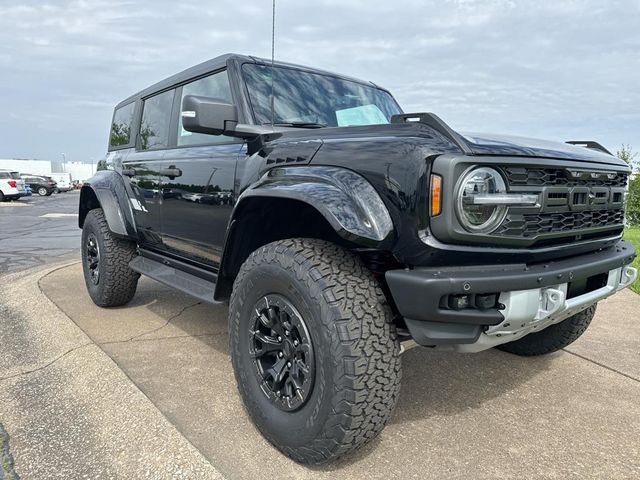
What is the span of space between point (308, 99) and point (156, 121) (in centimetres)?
158

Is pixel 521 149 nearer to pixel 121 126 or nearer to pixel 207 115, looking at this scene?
pixel 207 115

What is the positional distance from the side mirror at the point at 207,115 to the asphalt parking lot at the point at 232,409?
4.68ft

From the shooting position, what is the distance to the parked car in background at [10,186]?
24891 mm

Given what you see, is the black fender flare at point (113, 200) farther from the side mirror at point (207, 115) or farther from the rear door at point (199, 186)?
the side mirror at point (207, 115)

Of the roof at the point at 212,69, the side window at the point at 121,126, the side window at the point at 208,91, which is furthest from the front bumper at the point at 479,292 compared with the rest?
the side window at the point at 121,126

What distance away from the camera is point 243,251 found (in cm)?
261

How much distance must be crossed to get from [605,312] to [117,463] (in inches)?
168

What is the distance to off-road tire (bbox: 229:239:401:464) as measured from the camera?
184 centimetres

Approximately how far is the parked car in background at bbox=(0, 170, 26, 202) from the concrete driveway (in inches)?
994

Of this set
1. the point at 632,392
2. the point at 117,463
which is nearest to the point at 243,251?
the point at 117,463

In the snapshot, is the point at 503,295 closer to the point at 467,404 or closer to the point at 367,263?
the point at 367,263

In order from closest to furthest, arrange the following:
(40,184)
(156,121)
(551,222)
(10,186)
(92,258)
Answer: (551,222) < (156,121) < (92,258) < (10,186) < (40,184)

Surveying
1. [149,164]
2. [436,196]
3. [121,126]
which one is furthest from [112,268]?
[436,196]

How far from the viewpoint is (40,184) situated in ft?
107
